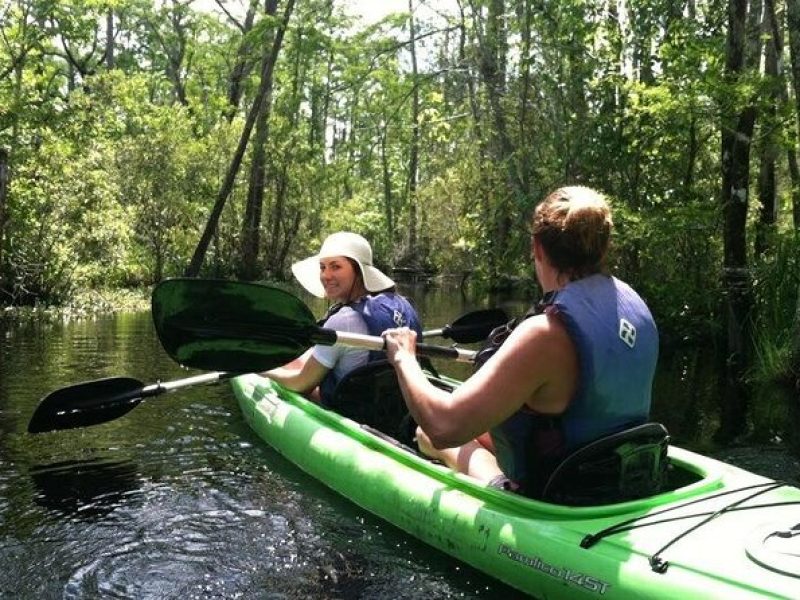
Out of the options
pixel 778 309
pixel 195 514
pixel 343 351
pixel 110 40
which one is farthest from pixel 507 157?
pixel 110 40

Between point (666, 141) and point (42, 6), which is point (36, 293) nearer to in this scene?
point (42, 6)

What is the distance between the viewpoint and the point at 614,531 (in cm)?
276

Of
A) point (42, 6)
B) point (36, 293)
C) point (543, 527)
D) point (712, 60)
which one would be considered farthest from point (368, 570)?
point (42, 6)

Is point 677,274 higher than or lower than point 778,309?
higher

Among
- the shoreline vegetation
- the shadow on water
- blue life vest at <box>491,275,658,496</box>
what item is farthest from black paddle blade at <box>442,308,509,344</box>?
the shoreline vegetation

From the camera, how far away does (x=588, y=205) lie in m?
2.73

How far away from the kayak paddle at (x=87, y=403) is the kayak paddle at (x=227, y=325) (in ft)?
2.20

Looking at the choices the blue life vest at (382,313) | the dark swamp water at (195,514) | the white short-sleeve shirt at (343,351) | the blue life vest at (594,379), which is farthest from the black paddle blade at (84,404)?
the blue life vest at (594,379)

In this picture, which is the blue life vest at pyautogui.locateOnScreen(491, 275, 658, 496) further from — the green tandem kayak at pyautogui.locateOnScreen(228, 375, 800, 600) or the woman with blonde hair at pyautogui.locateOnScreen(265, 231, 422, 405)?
the woman with blonde hair at pyautogui.locateOnScreen(265, 231, 422, 405)

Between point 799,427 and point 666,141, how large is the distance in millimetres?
5057

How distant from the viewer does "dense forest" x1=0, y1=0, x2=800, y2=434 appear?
899 cm

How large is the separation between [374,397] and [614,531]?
81.7 inches

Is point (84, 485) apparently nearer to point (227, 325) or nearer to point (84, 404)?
point (84, 404)

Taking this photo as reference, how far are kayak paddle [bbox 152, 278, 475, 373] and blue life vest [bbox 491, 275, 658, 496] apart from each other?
1.18m
